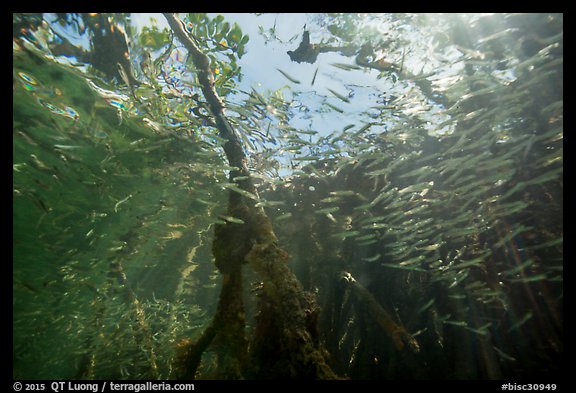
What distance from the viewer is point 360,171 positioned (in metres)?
7.90

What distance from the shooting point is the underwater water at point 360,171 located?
538 centimetres

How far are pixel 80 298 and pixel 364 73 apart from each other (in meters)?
17.5

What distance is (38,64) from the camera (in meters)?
6.03

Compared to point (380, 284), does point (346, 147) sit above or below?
above

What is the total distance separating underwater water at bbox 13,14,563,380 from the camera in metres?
5.38

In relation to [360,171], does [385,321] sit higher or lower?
lower

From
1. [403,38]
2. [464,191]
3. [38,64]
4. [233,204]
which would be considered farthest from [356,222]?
[38,64]

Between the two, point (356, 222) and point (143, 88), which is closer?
point (143, 88)

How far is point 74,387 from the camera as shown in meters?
5.08

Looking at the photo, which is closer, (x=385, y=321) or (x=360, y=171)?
(x=385, y=321)

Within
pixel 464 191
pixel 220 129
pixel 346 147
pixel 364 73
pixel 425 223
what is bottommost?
pixel 425 223

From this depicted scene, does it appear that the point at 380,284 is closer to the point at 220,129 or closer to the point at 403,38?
the point at 220,129
